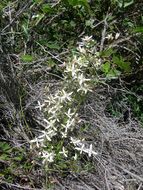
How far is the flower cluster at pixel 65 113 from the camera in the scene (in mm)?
2051

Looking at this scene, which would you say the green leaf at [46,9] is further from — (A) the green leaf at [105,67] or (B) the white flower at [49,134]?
(B) the white flower at [49,134]

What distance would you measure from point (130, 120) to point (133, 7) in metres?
0.73

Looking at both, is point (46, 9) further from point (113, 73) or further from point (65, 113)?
point (65, 113)

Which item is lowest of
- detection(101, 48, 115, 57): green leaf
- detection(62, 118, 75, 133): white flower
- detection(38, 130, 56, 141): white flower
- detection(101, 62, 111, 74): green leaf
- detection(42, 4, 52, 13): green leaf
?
detection(38, 130, 56, 141): white flower

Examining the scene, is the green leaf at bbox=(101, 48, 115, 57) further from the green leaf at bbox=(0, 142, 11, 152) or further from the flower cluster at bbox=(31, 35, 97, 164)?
the green leaf at bbox=(0, 142, 11, 152)

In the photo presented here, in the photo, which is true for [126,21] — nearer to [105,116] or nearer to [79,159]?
[105,116]

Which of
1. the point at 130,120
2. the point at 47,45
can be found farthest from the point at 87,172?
the point at 47,45

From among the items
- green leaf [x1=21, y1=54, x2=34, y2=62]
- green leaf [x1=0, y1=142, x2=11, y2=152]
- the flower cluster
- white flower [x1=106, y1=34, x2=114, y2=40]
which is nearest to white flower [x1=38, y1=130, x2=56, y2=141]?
the flower cluster

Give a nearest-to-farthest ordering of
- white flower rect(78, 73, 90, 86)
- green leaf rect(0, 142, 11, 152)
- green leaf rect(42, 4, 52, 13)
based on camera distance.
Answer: white flower rect(78, 73, 90, 86) → green leaf rect(0, 142, 11, 152) → green leaf rect(42, 4, 52, 13)

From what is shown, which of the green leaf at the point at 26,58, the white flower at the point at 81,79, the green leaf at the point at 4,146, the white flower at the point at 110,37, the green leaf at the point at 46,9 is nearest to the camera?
the white flower at the point at 81,79

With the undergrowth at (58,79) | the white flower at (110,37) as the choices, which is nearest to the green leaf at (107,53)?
the undergrowth at (58,79)

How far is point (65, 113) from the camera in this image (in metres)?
2.05

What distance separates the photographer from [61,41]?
8.79 feet

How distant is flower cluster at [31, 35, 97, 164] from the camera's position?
2.05 m
